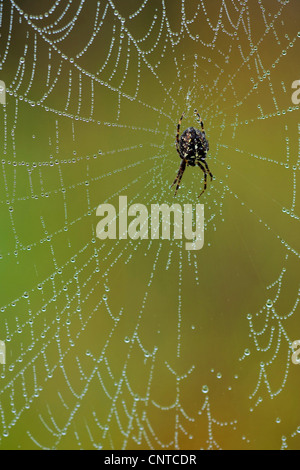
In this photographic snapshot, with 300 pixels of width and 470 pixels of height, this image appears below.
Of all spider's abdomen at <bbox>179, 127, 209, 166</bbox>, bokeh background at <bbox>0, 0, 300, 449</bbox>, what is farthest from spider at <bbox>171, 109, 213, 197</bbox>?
bokeh background at <bbox>0, 0, 300, 449</bbox>

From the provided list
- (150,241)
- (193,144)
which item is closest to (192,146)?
(193,144)

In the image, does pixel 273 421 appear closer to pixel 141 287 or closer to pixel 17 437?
pixel 141 287

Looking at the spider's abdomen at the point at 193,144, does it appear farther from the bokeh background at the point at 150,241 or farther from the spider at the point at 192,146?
the bokeh background at the point at 150,241

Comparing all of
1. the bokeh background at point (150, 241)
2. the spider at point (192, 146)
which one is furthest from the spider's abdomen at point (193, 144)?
the bokeh background at point (150, 241)

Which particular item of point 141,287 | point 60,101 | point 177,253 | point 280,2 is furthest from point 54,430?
point 280,2

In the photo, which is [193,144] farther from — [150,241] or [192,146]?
[150,241]

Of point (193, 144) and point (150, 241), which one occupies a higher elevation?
point (193, 144)
